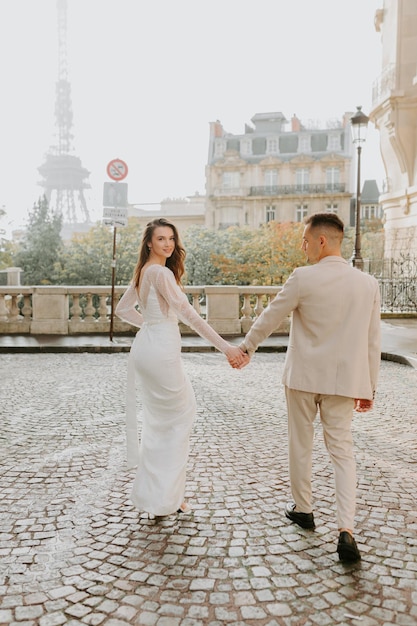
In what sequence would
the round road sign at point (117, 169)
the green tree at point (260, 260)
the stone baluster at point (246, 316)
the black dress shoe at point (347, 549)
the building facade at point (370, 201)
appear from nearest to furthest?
the black dress shoe at point (347, 549), the round road sign at point (117, 169), the stone baluster at point (246, 316), the green tree at point (260, 260), the building facade at point (370, 201)

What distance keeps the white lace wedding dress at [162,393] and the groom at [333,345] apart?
1.93 ft

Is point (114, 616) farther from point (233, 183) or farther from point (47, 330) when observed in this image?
point (233, 183)

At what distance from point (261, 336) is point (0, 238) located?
3288cm

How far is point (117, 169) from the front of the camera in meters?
12.6

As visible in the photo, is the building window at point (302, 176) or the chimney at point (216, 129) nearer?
the building window at point (302, 176)

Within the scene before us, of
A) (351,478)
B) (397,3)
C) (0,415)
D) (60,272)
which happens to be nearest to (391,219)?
(397,3)

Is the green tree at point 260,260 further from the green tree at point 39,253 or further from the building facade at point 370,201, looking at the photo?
the building facade at point 370,201

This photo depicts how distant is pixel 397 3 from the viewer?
22812mm

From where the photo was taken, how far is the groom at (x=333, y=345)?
3.05 meters

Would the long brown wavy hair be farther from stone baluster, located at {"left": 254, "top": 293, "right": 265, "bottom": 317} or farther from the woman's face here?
stone baluster, located at {"left": 254, "top": 293, "right": 265, "bottom": 317}

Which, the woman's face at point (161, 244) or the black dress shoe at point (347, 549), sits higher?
the woman's face at point (161, 244)

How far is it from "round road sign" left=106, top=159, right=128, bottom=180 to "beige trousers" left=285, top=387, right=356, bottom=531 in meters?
10.2

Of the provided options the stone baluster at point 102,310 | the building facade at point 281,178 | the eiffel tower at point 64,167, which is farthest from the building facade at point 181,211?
the stone baluster at point 102,310

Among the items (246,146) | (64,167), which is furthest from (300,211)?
(64,167)
